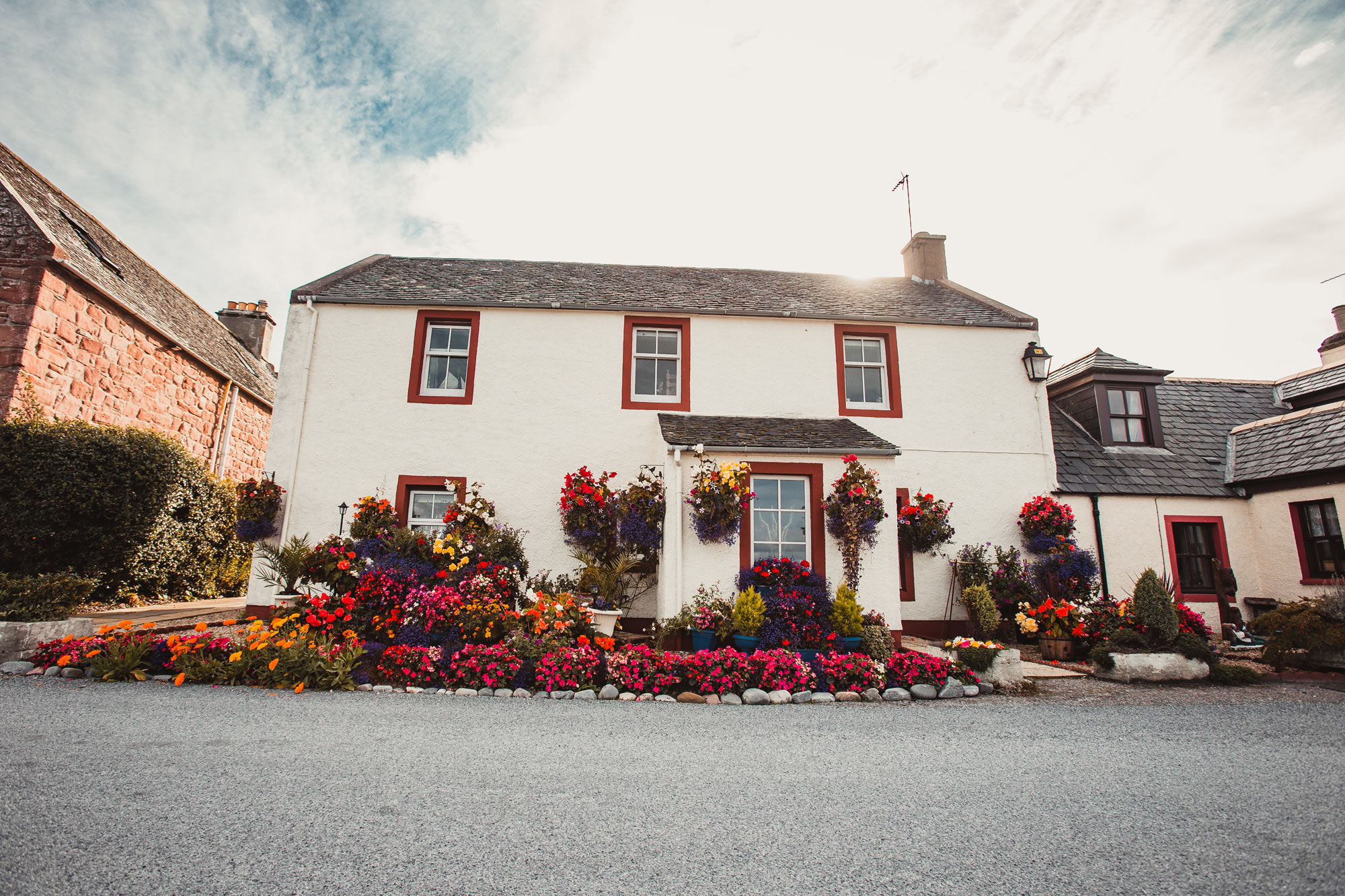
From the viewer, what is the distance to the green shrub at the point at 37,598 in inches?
300

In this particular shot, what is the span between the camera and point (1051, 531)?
1152cm

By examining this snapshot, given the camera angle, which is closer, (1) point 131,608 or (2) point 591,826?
(2) point 591,826

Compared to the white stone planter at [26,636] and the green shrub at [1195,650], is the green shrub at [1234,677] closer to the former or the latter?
the green shrub at [1195,650]

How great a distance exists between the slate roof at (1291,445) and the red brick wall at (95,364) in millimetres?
22530

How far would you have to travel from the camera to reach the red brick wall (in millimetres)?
11086

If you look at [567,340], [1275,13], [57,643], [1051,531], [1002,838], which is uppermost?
[1275,13]

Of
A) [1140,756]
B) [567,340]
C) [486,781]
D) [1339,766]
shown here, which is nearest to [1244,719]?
[1339,766]

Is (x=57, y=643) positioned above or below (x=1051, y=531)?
below

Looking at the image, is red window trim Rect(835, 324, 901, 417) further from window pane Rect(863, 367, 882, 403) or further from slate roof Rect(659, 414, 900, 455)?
slate roof Rect(659, 414, 900, 455)

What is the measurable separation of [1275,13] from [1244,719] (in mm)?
7585

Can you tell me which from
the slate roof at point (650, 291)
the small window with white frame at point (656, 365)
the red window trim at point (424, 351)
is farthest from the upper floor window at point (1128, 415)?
the red window trim at point (424, 351)

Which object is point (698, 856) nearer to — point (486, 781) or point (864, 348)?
point (486, 781)

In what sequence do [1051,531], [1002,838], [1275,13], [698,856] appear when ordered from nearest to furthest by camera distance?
[698,856], [1002,838], [1275,13], [1051,531]

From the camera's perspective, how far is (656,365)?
488 inches
